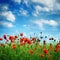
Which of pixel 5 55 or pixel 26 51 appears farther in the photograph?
pixel 26 51

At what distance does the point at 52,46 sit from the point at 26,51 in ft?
3.63

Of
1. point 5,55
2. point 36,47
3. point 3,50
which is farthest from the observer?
point 36,47

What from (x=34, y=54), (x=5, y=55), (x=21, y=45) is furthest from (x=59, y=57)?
(x=5, y=55)

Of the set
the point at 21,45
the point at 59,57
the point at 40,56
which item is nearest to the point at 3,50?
the point at 21,45

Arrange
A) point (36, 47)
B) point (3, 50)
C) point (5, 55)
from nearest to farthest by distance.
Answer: point (5, 55), point (3, 50), point (36, 47)

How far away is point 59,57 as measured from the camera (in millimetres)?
5773

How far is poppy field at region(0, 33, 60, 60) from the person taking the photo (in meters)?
5.45

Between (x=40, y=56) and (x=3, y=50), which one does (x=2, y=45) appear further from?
(x=40, y=56)

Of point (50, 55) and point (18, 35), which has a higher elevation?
point (18, 35)

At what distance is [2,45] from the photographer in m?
5.80

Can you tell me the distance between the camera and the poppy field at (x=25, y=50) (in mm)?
5445

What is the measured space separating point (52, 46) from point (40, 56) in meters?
1.10

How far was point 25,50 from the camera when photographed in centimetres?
595

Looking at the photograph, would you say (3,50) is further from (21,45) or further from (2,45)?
(21,45)
